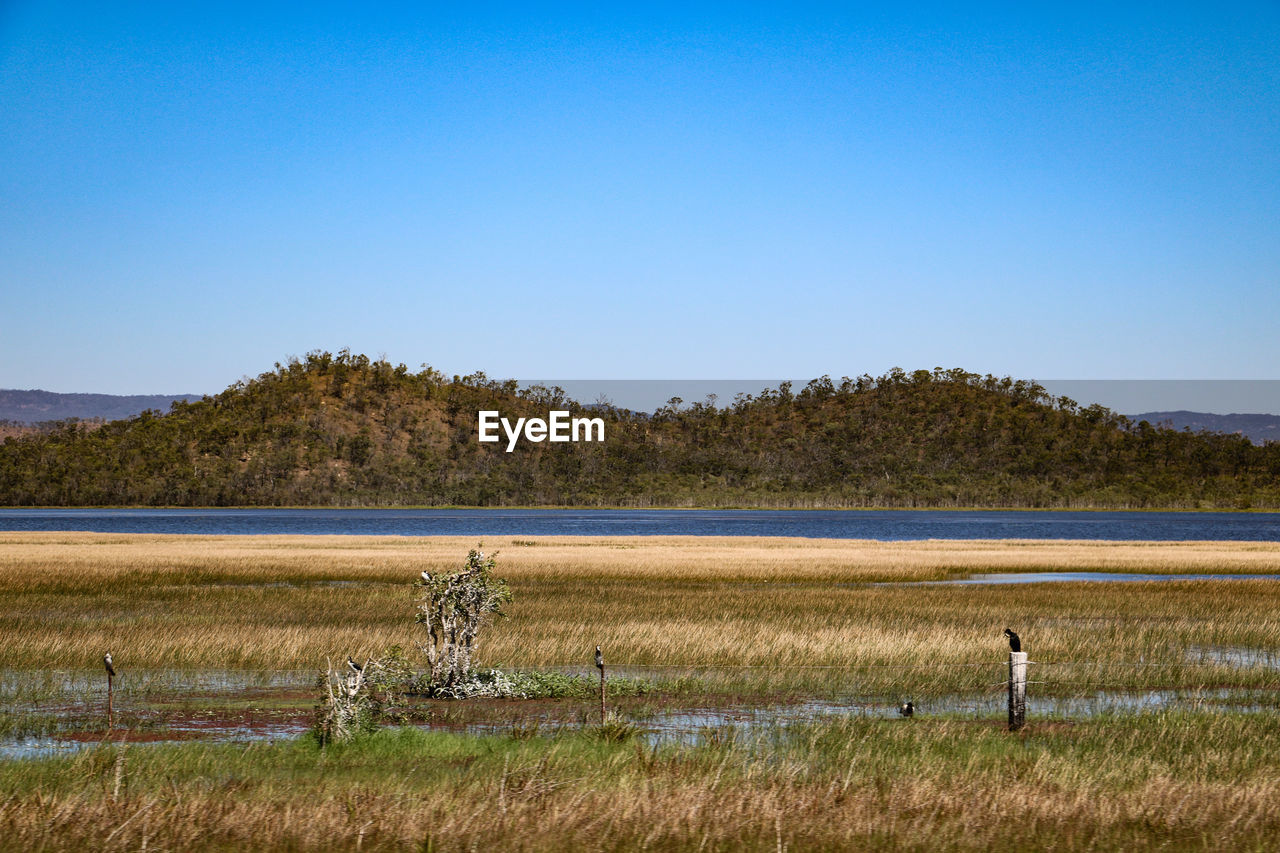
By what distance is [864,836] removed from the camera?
10727mm

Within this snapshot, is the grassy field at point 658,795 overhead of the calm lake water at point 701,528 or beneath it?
overhead

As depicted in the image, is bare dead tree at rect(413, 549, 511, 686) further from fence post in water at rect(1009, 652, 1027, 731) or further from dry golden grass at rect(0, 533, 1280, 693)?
fence post in water at rect(1009, 652, 1027, 731)

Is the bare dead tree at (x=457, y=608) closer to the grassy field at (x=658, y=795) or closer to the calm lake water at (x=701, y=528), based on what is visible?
the grassy field at (x=658, y=795)

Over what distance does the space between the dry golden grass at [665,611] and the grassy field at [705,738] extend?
153 millimetres

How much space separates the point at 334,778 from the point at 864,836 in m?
5.79

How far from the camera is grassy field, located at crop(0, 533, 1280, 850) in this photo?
1075 centimetres

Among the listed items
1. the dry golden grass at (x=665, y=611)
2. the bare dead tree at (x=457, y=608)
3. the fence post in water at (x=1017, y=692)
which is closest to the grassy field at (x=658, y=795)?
the fence post in water at (x=1017, y=692)

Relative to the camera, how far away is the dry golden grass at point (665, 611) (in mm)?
23734

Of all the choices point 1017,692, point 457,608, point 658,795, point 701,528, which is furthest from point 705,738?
point 701,528

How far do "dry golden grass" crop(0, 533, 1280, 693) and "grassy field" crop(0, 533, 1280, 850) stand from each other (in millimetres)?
153

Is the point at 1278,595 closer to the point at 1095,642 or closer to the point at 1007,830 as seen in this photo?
the point at 1095,642

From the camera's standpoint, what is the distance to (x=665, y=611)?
113ft

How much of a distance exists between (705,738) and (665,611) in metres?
18.9

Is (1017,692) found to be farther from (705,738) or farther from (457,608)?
(457,608)
